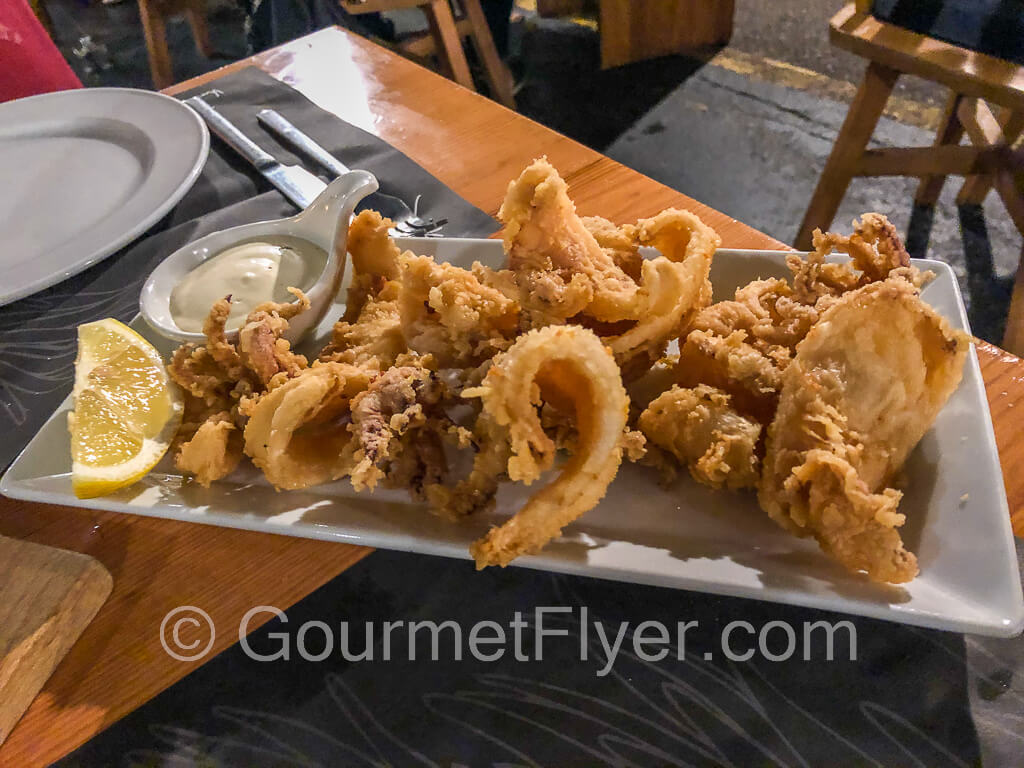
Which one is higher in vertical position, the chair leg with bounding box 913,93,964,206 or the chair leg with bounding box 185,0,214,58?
the chair leg with bounding box 185,0,214,58

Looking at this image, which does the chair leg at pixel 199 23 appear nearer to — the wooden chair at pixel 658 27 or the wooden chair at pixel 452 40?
the wooden chair at pixel 452 40

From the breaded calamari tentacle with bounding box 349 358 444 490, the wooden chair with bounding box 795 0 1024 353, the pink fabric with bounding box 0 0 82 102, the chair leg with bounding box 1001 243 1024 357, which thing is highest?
the pink fabric with bounding box 0 0 82 102

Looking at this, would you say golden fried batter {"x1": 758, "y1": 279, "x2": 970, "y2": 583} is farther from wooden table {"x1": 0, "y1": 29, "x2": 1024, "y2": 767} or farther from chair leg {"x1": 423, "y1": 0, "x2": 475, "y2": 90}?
chair leg {"x1": 423, "y1": 0, "x2": 475, "y2": 90}

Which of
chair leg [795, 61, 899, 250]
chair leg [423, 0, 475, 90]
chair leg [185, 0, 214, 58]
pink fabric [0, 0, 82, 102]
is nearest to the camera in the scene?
chair leg [795, 61, 899, 250]

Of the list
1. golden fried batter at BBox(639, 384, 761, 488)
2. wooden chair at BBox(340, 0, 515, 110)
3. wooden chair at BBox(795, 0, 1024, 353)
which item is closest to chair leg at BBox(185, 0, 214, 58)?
wooden chair at BBox(340, 0, 515, 110)

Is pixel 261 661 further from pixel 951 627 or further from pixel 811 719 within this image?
pixel 951 627

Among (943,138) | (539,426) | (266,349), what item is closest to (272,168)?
(266,349)

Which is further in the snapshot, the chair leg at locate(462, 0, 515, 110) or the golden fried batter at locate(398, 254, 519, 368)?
the chair leg at locate(462, 0, 515, 110)

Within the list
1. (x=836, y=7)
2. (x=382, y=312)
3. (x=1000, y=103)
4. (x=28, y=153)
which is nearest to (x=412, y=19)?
(x=836, y=7)

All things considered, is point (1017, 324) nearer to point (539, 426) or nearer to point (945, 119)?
point (945, 119)
